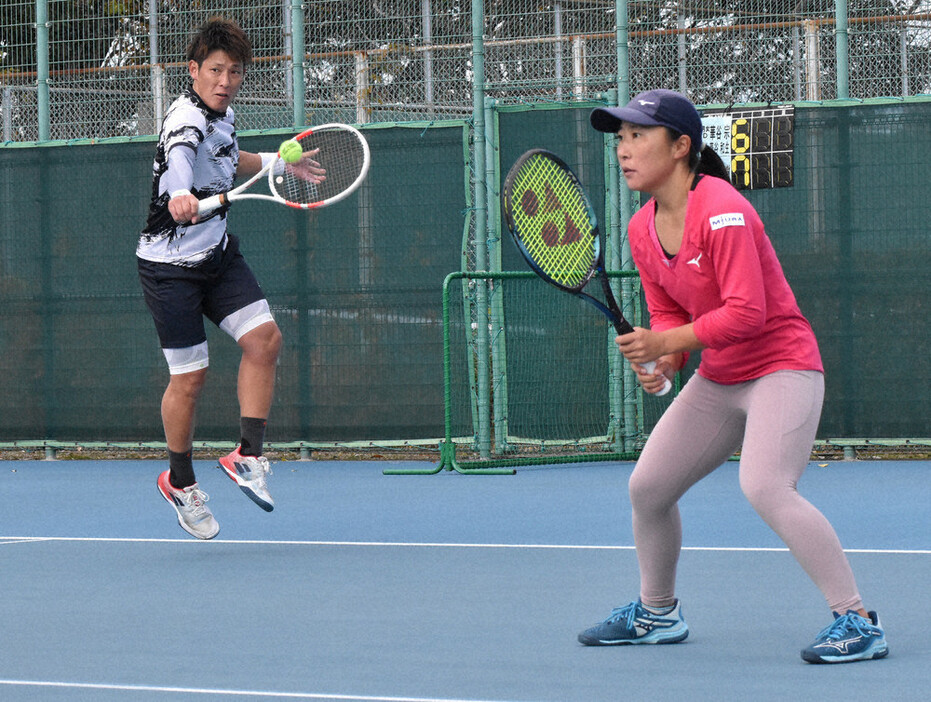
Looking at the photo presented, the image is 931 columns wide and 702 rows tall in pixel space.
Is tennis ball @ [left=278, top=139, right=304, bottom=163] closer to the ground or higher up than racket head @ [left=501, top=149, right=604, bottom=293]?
higher up

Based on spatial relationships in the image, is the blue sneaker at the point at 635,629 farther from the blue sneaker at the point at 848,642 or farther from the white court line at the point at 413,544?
the white court line at the point at 413,544

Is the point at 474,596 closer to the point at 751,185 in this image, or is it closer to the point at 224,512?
the point at 224,512

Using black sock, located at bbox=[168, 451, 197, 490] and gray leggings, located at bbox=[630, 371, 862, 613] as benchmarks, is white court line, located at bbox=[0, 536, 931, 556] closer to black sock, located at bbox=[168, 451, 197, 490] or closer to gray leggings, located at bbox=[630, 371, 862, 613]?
black sock, located at bbox=[168, 451, 197, 490]

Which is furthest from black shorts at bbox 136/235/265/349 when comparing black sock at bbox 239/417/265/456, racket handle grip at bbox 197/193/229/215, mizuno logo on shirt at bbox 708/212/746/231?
mizuno logo on shirt at bbox 708/212/746/231

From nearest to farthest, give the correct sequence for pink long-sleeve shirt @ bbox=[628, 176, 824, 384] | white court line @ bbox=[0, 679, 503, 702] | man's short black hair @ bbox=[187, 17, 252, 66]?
1. white court line @ bbox=[0, 679, 503, 702]
2. pink long-sleeve shirt @ bbox=[628, 176, 824, 384]
3. man's short black hair @ bbox=[187, 17, 252, 66]

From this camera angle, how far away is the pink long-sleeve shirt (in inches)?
153

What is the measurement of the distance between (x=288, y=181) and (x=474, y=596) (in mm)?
2800

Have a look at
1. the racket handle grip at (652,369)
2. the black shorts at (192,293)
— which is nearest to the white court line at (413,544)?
the black shorts at (192,293)

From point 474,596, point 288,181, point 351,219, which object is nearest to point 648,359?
point 474,596

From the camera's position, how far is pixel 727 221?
390 cm

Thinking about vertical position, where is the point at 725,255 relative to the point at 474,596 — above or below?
above

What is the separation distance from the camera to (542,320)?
32.7ft

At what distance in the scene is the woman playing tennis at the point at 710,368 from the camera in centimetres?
391

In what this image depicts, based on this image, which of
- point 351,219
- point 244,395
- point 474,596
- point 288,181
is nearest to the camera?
point 474,596
